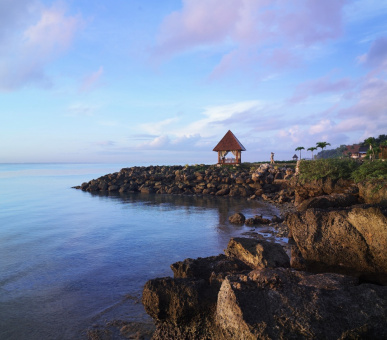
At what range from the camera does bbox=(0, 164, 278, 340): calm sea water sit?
7145 mm

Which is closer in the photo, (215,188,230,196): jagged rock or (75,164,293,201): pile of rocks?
(75,164,293,201): pile of rocks

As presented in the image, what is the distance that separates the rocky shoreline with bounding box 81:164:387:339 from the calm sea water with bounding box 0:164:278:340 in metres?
2.17

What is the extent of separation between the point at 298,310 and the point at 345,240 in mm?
3329

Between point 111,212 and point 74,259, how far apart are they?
12.8 metres

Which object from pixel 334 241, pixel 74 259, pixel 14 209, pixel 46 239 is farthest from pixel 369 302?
pixel 14 209

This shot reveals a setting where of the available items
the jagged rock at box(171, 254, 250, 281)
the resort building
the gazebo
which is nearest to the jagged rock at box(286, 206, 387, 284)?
the jagged rock at box(171, 254, 250, 281)

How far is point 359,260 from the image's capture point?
6660mm

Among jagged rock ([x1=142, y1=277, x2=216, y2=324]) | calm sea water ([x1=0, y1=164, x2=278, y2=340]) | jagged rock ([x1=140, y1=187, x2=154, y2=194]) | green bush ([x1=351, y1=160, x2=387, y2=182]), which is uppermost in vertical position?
green bush ([x1=351, y1=160, x2=387, y2=182])

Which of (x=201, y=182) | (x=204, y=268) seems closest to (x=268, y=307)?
(x=204, y=268)

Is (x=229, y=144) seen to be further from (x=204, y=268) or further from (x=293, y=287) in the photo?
(x=293, y=287)

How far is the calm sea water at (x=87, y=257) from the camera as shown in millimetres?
7145

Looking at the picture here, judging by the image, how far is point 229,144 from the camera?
49.0m

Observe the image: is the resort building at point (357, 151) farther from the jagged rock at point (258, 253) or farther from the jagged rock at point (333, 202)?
the jagged rock at point (258, 253)

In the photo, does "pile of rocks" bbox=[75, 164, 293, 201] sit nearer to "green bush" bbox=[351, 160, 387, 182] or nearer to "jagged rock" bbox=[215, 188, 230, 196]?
"jagged rock" bbox=[215, 188, 230, 196]
